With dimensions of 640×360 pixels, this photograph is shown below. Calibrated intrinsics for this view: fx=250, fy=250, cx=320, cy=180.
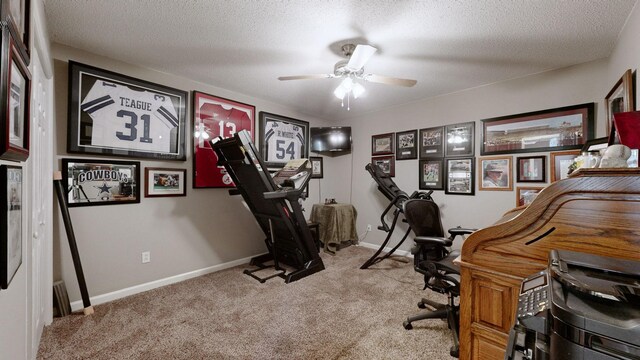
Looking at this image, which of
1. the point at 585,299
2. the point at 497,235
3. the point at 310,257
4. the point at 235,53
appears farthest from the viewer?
the point at 310,257

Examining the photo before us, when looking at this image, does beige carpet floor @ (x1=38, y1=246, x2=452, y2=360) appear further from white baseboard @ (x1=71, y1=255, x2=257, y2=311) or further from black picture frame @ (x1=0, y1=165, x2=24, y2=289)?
black picture frame @ (x1=0, y1=165, x2=24, y2=289)

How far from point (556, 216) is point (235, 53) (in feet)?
8.92

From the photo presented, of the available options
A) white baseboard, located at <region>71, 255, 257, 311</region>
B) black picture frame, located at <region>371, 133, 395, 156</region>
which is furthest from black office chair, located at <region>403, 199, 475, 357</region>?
white baseboard, located at <region>71, 255, 257, 311</region>

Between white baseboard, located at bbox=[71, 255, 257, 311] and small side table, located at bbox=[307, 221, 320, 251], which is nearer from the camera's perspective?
white baseboard, located at bbox=[71, 255, 257, 311]

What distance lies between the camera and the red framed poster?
10.5 feet

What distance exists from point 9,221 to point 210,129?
249 centimetres

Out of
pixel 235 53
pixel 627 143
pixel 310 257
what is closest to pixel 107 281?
pixel 310 257

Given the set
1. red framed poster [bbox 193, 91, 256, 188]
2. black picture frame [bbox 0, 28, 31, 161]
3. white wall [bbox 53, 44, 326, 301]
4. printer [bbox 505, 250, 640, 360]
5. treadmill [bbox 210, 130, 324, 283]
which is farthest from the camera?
red framed poster [bbox 193, 91, 256, 188]

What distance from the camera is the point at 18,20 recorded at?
110cm

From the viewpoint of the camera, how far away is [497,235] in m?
1.12

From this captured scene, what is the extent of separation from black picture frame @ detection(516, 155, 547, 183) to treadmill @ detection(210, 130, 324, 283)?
2.56 meters

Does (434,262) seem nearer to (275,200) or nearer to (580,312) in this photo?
(580,312)

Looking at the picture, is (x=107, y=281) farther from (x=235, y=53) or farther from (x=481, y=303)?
(x=481, y=303)

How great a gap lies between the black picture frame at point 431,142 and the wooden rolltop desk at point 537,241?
2.78 m
